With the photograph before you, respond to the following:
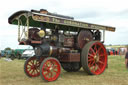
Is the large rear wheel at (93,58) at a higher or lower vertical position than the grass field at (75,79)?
higher

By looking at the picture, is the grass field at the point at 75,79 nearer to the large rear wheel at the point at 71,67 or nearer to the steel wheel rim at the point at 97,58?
the steel wheel rim at the point at 97,58

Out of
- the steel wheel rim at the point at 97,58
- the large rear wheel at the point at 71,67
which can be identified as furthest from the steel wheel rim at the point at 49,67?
the large rear wheel at the point at 71,67

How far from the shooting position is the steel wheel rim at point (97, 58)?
7.35 m

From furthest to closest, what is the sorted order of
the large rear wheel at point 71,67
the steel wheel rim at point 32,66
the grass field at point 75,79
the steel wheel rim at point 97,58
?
the large rear wheel at point 71,67
the steel wheel rim at point 97,58
the steel wheel rim at point 32,66
the grass field at point 75,79

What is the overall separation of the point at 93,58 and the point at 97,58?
0.28 m

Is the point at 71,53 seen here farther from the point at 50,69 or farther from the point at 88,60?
the point at 50,69

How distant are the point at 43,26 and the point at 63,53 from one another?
4.48 feet

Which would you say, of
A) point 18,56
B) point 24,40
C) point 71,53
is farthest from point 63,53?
point 18,56

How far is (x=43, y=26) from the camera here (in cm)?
645

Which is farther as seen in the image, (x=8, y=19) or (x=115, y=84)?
(x=8, y=19)

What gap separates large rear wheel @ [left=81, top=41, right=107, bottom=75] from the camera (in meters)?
7.00

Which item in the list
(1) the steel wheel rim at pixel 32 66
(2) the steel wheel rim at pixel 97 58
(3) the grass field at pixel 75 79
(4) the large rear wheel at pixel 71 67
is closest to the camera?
(3) the grass field at pixel 75 79

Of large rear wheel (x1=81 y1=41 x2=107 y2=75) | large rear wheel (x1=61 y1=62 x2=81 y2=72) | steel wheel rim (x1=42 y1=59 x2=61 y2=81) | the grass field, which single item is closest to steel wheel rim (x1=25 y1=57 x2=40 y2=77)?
the grass field

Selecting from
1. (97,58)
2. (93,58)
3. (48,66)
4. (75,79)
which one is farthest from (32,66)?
(97,58)
